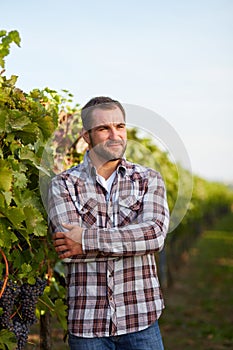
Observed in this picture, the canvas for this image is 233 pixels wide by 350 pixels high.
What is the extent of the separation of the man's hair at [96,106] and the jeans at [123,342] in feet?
3.23

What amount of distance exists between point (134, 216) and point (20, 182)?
1.86 feet

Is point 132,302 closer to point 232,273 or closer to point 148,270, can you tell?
point 148,270

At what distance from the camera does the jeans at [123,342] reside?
2.77 meters

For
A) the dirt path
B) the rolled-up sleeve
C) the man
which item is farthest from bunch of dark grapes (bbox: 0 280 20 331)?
the dirt path

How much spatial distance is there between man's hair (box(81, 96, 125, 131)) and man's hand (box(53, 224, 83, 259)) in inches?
19.9

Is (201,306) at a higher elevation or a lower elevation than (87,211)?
lower

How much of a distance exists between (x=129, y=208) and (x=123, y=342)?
24.4 inches

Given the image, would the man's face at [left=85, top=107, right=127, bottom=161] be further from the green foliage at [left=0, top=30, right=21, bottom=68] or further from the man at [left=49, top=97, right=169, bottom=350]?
the green foliage at [left=0, top=30, right=21, bottom=68]

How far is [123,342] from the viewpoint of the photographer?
2807mm

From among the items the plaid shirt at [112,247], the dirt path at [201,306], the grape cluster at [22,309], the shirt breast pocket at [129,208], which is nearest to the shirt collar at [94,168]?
the plaid shirt at [112,247]

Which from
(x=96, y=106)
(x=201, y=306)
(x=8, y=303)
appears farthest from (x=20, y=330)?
(x=201, y=306)

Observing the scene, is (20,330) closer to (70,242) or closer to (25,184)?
(70,242)

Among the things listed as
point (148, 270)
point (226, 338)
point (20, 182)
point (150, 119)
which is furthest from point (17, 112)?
point (226, 338)

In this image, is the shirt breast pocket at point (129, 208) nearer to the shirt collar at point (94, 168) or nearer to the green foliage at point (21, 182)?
the shirt collar at point (94, 168)
